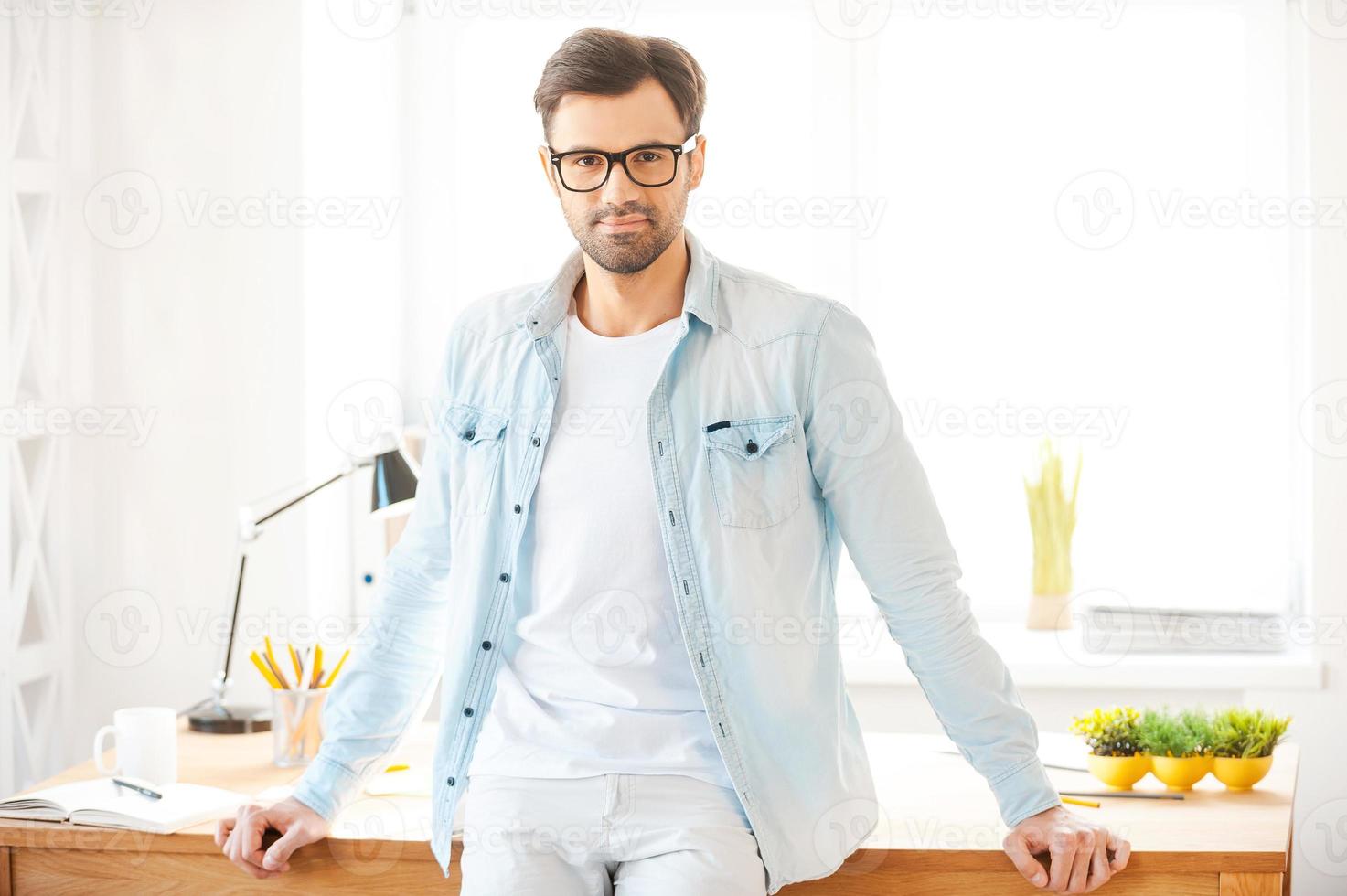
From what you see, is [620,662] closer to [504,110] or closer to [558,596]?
[558,596]

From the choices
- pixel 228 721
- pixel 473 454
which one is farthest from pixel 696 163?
pixel 228 721

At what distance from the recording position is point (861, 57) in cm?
318

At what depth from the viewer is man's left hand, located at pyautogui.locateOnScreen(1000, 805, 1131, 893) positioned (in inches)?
61.7

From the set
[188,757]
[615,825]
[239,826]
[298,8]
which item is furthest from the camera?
[298,8]

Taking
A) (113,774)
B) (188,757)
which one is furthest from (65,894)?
(188,757)

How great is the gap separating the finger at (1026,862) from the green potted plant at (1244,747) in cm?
40

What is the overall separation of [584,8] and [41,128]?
1.20 m

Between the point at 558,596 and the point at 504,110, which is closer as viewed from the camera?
the point at 558,596

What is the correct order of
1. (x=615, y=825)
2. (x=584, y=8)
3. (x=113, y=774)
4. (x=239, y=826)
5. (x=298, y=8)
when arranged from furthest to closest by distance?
(x=584, y=8), (x=298, y=8), (x=113, y=774), (x=239, y=826), (x=615, y=825)
